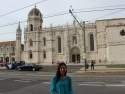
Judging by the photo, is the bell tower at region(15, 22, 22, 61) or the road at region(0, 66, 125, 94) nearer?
the road at region(0, 66, 125, 94)

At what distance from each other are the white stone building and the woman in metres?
39.5

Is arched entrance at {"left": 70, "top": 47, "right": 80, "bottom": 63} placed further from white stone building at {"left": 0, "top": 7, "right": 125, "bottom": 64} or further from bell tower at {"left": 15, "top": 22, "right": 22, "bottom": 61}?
bell tower at {"left": 15, "top": 22, "right": 22, "bottom": 61}

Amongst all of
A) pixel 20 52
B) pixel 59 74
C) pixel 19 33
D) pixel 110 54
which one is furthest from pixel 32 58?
pixel 59 74

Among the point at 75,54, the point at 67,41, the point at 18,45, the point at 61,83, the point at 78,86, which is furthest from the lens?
the point at 18,45

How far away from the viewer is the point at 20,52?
6031cm

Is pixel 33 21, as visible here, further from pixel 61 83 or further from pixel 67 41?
pixel 61 83

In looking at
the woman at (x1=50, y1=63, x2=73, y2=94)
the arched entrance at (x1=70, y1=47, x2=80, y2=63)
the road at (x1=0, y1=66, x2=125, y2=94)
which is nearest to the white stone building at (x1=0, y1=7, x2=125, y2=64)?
the arched entrance at (x1=70, y1=47, x2=80, y2=63)

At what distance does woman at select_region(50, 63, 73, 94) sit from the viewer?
10.9ft

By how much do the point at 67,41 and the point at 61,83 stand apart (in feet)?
163

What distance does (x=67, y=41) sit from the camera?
5297cm

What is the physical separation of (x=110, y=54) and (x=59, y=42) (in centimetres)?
1981

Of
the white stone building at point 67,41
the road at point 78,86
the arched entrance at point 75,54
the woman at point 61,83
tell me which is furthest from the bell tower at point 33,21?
the woman at point 61,83

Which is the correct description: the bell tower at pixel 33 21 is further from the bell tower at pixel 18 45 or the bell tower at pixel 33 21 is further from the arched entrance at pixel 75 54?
the arched entrance at pixel 75 54

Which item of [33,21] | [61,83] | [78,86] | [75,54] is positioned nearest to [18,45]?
[33,21]
